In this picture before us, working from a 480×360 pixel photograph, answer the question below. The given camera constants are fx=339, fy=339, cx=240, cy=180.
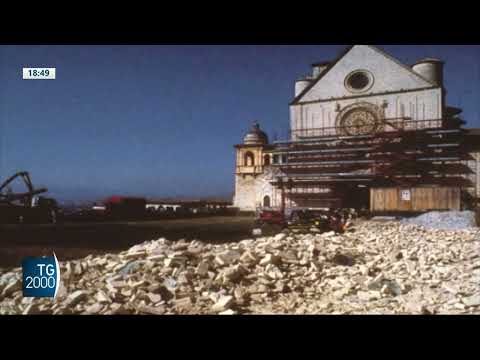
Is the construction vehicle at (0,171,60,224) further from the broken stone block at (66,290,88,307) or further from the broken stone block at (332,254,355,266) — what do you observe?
the broken stone block at (332,254,355,266)

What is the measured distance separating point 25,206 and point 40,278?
8.21 ft

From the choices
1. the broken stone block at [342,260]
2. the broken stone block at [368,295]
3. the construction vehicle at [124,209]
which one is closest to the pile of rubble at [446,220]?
the broken stone block at [342,260]

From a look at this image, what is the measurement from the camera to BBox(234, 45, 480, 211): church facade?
39.1ft

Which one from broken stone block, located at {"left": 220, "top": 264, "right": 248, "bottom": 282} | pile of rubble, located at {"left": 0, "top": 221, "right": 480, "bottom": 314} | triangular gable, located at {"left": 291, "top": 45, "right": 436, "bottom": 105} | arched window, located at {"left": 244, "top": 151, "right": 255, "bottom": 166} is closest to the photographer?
pile of rubble, located at {"left": 0, "top": 221, "right": 480, "bottom": 314}

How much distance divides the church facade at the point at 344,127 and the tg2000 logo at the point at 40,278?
6.80m

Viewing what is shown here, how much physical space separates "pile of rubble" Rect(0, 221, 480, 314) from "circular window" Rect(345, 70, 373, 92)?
30.3ft

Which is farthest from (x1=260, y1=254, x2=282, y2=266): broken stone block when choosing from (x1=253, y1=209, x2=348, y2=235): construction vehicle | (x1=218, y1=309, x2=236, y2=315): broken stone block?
(x1=253, y1=209, x2=348, y2=235): construction vehicle

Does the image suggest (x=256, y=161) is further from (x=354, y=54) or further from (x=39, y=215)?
(x=39, y=215)

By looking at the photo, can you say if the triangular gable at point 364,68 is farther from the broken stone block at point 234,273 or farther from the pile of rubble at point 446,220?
the broken stone block at point 234,273

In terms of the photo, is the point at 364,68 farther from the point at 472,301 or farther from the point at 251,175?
the point at 472,301
